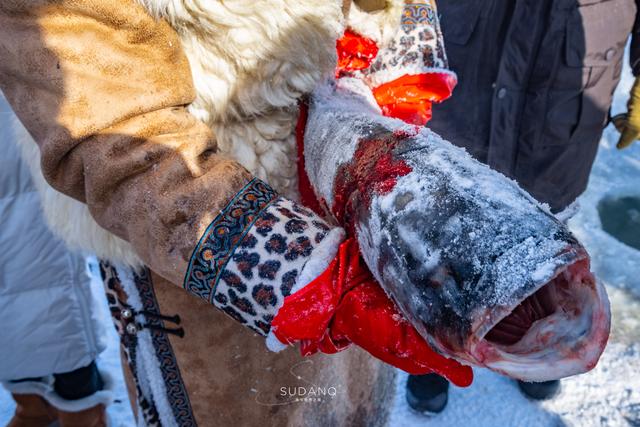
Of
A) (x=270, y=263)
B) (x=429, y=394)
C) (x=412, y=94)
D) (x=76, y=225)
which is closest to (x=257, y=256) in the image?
(x=270, y=263)

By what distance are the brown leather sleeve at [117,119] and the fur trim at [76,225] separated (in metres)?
0.17

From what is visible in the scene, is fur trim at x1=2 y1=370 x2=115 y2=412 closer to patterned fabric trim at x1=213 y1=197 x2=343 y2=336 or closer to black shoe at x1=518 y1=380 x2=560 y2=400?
patterned fabric trim at x1=213 y1=197 x2=343 y2=336

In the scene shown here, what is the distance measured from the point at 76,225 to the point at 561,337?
2.25ft

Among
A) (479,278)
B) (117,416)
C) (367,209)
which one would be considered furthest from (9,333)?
(479,278)

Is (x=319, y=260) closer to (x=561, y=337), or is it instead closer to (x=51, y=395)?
(x=561, y=337)

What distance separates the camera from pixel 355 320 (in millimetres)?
534

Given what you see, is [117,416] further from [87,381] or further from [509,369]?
[509,369]

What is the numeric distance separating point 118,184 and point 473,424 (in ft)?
5.04

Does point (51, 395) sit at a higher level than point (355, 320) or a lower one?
lower

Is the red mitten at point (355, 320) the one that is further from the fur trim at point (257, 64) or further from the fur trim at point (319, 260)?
the fur trim at point (257, 64)

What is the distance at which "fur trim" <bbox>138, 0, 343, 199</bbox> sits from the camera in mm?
647

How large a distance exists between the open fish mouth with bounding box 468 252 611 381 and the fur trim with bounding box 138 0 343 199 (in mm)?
456

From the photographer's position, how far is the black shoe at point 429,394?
173 centimetres

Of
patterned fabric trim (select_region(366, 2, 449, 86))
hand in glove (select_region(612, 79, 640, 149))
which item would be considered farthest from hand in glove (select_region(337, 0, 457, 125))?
hand in glove (select_region(612, 79, 640, 149))
